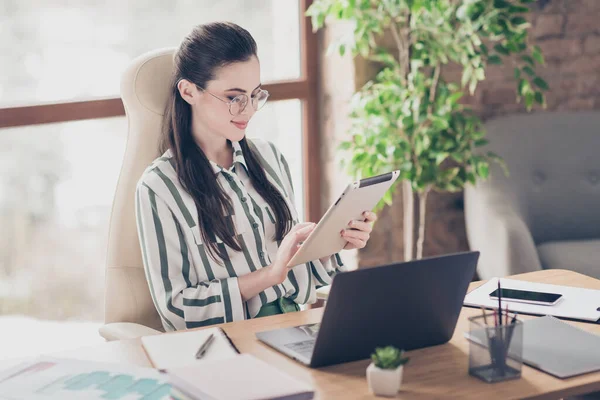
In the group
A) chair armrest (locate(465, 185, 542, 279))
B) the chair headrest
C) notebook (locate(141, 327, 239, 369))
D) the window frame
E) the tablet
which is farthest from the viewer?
the window frame

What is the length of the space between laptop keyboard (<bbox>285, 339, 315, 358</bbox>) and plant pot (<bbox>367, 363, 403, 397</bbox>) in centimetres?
18

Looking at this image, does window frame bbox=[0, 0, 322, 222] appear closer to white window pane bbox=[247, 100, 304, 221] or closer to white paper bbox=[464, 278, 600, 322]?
white window pane bbox=[247, 100, 304, 221]

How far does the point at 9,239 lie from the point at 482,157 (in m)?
1.68

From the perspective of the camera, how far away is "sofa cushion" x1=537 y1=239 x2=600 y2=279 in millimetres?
3029

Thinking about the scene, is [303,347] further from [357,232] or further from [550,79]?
[550,79]

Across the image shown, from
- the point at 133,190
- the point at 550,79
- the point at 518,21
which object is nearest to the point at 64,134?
the point at 133,190

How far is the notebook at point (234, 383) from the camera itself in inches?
48.8

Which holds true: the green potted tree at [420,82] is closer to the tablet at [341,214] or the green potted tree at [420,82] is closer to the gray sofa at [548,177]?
the gray sofa at [548,177]

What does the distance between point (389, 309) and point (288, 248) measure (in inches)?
17.5

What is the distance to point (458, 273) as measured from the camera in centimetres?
146

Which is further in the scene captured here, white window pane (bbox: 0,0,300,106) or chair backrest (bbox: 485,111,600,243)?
chair backrest (bbox: 485,111,600,243)

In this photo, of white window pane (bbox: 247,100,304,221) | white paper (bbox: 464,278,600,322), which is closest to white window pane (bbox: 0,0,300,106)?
white window pane (bbox: 247,100,304,221)

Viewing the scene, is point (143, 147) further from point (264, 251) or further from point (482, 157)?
point (482, 157)

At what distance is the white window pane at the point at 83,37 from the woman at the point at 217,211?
917 mm
